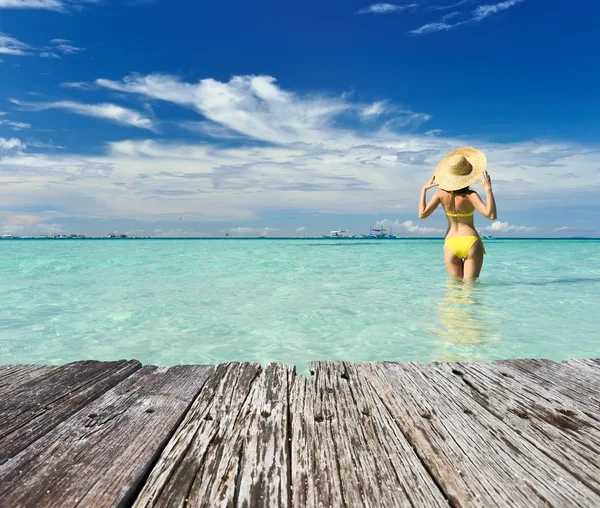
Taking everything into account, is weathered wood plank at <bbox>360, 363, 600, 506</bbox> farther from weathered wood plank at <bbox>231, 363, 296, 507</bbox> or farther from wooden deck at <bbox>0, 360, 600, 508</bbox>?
weathered wood plank at <bbox>231, 363, 296, 507</bbox>

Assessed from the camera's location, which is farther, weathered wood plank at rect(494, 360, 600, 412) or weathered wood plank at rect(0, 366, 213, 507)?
weathered wood plank at rect(494, 360, 600, 412)

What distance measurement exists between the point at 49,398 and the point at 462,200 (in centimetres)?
634

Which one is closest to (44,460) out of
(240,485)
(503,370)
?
(240,485)

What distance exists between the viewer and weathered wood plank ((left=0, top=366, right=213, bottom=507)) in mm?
1210

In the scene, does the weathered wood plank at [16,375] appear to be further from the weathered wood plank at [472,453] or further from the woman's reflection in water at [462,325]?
the woman's reflection in water at [462,325]

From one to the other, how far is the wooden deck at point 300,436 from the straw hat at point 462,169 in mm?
4657

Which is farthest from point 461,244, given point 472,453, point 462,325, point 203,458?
point 203,458

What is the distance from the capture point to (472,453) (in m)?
1.42

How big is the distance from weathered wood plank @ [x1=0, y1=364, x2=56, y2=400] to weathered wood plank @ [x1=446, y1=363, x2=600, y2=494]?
2.27 metres

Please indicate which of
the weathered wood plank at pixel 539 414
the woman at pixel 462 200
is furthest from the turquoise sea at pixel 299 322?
the weathered wood plank at pixel 539 414

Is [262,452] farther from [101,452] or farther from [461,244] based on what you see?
[461,244]

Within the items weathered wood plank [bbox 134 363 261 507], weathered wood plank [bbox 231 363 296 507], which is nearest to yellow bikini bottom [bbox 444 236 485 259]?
weathered wood plank [bbox 231 363 296 507]

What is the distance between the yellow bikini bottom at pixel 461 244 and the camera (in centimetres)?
679

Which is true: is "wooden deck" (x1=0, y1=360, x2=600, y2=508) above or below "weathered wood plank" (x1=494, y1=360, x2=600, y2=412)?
above
